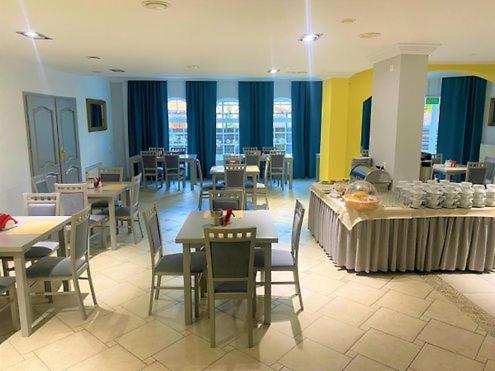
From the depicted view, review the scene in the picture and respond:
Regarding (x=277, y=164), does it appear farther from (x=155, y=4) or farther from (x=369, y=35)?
(x=155, y=4)

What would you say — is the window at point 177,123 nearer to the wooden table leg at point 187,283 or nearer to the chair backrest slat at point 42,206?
the chair backrest slat at point 42,206

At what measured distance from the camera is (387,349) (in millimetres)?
2721

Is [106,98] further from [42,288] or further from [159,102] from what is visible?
[42,288]

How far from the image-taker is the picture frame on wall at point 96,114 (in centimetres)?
791

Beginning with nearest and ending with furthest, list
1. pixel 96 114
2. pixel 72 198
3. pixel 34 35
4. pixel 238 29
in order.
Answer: pixel 238 29 < pixel 34 35 < pixel 72 198 < pixel 96 114

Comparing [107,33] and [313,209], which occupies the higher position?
[107,33]

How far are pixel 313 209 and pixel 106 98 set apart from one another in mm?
6281

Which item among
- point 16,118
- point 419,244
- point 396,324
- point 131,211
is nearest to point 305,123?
point 131,211

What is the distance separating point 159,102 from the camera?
376 inches

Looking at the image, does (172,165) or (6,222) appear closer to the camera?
(6,222)

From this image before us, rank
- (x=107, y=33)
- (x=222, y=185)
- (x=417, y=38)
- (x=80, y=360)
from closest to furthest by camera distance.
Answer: (x=80, y=360), (x=107, y=33), (x=417, y=38), (x=222, y=185)

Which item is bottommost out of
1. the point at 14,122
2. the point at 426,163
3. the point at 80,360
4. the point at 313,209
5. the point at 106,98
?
the point at 80,360

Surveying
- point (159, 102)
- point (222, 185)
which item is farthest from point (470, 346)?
point (159, 102)

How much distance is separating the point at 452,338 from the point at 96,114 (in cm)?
780
